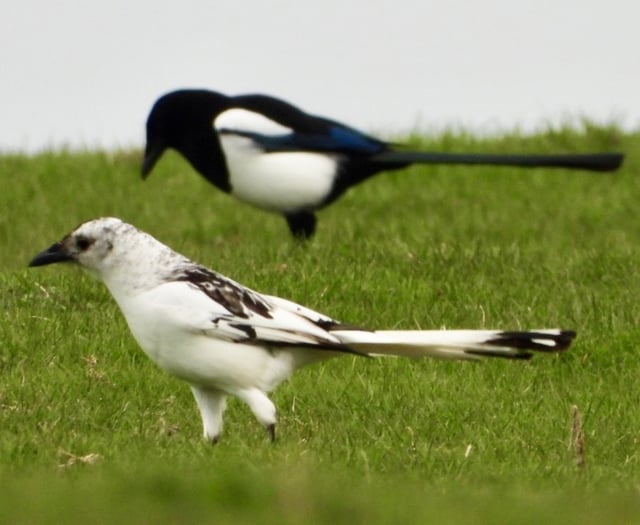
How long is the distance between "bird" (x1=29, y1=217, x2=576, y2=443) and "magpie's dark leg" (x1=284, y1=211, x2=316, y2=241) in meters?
4.82

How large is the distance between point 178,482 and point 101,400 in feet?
8.04

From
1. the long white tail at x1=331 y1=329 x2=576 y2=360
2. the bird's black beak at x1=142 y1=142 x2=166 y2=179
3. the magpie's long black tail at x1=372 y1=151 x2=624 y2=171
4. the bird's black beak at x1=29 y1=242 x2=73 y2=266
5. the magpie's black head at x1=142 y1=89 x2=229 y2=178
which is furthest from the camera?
the bird's black beak at x1=142 y1=142 x2=166 y2=179

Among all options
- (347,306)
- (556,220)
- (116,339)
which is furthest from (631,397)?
(556,220)

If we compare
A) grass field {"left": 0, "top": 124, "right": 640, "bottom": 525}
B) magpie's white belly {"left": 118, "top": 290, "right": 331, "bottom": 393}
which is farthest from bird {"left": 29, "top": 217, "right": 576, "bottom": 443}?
grass field {"left": 0, "top": 124, "right": 640, "bottom": 525}

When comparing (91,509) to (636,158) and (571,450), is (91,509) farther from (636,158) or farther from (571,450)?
(636,158)

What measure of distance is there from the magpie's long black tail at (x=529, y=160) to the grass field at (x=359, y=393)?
1.52 feet

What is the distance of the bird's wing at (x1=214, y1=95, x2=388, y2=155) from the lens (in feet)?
36.5

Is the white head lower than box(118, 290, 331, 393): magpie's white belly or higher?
higher

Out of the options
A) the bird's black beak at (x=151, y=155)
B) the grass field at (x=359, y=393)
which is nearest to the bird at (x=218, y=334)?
the grass field at (x=359, y=393)

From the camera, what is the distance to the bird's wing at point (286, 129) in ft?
36.5

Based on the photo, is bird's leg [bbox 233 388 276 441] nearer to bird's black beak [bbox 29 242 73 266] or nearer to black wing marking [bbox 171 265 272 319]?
black wing marking [bbox 171 265 272 319]

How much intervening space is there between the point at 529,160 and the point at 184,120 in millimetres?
2221

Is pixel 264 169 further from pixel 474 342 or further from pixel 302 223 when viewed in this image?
pixel 474 342

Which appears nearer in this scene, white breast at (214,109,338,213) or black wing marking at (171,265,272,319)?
black wing marking at (171,265,272,319)
